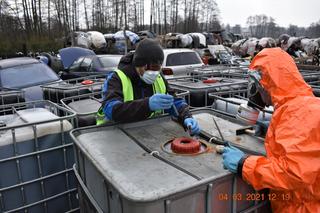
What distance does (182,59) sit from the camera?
9.01 metres

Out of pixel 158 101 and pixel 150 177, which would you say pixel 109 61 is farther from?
pixel 150 177

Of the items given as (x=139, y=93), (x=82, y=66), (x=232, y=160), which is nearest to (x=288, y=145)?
(x=232, y=160)

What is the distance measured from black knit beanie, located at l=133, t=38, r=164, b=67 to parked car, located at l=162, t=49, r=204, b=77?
19.2 ft

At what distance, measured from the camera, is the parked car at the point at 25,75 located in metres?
6.34

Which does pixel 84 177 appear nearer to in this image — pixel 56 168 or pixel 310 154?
pixel 56 168

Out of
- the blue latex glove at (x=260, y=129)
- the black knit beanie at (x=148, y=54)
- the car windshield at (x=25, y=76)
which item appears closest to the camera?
the blue latex glove at (x=260, y=129)

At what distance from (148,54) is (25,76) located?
5.24 metres

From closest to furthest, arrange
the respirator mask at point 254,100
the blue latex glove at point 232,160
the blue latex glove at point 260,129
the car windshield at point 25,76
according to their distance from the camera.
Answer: the blue latex glove at point 232,160
the respirator mask at point 254,100
the blue latex glove at point 260,129
the car windshield at point 25,76

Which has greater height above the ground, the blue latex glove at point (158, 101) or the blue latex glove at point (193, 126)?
the blue latex glove at point (158, 101)

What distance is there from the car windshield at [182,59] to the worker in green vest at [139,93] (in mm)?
6148
